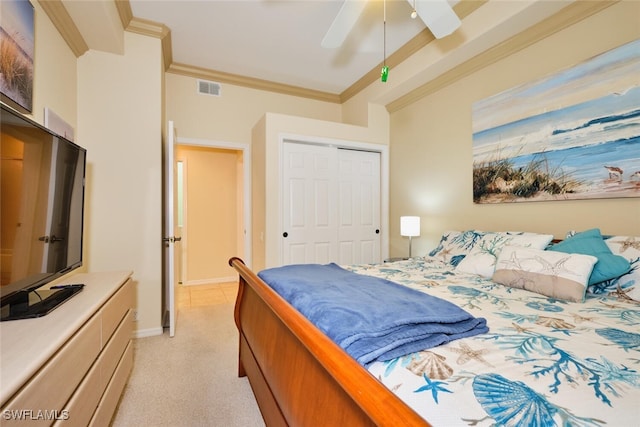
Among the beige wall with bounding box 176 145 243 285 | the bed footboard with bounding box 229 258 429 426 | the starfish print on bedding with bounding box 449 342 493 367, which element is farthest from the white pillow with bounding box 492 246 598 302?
the beige wall with bounding box 176 145 243 285

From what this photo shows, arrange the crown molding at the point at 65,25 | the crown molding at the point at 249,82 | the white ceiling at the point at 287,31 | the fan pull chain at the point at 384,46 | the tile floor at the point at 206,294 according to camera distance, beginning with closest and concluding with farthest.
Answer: the crown molding at the point at 65,25
the fan pull chain at the point at 384,46
the white ceiling at the point at 287,31
the crown molding at the point at 249,82
the tile floor at the point at 206,294

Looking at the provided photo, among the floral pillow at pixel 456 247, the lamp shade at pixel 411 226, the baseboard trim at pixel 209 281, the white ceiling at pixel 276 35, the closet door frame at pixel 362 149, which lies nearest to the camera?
the floral pillow at pixel 456 247

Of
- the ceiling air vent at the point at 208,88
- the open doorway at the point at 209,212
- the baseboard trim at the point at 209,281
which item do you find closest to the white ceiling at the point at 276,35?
the ceiling air vent at the point at 208,88

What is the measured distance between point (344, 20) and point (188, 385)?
2.78 metres

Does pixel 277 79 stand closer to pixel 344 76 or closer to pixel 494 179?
pixel 344 76

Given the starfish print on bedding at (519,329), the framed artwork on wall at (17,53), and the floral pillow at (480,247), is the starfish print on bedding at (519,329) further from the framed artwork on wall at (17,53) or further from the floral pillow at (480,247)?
the framed artwork on wall at (17,53)

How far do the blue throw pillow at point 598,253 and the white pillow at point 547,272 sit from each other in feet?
0.35

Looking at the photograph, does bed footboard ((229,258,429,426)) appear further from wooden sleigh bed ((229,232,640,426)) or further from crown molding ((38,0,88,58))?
crown molding ((38,0,88,58))

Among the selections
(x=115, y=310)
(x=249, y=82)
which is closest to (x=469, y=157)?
(x=249, y=82)

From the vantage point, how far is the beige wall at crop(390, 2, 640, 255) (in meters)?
1.98

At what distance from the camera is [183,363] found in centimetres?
226

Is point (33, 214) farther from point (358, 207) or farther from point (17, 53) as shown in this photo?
point (358, 207)

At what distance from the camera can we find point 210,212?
4.89 m

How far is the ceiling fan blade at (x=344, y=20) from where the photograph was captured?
6.32 ft
